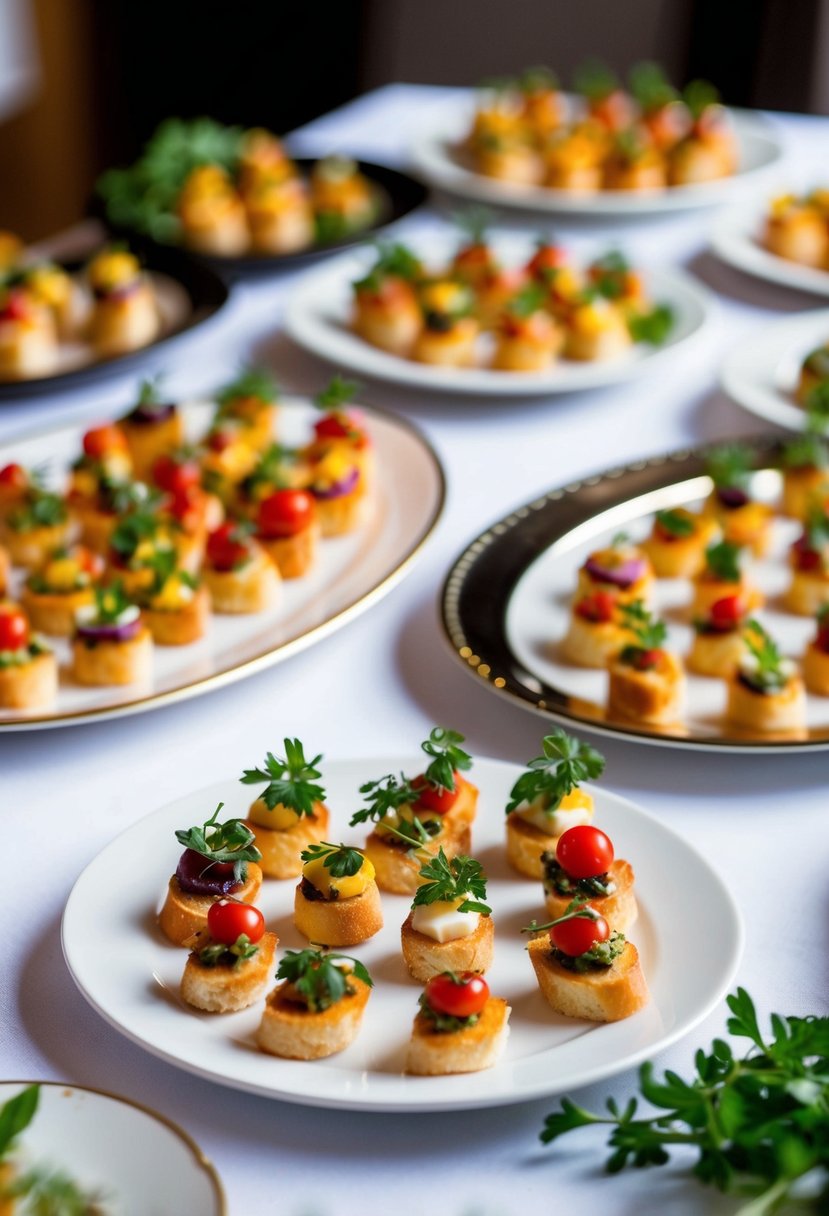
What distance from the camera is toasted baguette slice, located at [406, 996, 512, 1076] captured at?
53.2 inches

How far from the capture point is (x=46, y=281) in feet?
10.4

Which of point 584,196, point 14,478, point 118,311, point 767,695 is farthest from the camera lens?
point 584,196

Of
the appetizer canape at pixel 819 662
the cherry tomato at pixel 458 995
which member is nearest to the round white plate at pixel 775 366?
the appetizer canape at pixel 819 662

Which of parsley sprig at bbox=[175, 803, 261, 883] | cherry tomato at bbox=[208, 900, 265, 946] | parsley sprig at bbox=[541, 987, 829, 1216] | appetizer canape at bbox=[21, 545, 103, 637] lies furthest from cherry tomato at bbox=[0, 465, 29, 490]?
parsley sprig at bbox=[541, 987, 829, 1216]

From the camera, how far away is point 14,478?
97.9 inches

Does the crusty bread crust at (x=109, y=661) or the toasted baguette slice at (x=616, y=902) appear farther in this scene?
the crusty bread crust at (x=109, y=661)

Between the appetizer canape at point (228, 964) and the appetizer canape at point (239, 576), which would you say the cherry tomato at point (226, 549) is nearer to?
the appetizer canape at point (239, 576)

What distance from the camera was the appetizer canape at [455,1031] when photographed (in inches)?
53.3

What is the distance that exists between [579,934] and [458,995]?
0.47 feet

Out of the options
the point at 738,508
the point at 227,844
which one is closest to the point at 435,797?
the point at 227,844

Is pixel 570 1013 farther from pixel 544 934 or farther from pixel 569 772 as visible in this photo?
pixel 569 772

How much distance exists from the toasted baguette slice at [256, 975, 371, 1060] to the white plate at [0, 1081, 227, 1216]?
0.55 feet

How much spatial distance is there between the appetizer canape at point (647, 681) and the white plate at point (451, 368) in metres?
0.97

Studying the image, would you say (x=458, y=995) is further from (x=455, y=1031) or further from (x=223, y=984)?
(x=223, y=984)
